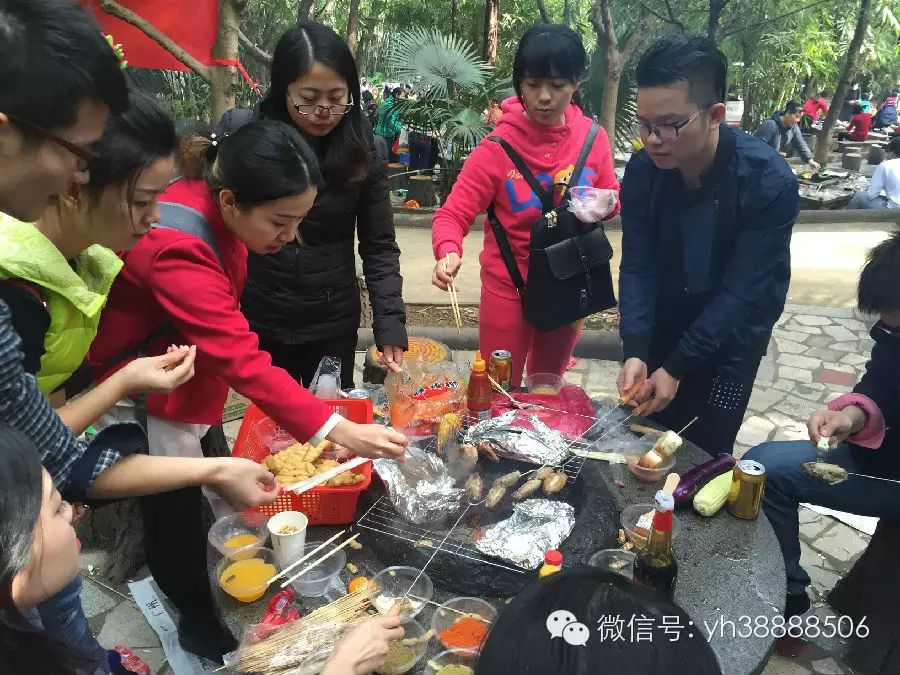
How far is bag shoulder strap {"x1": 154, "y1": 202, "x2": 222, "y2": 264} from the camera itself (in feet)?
6.64

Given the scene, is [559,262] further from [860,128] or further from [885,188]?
[860,128]

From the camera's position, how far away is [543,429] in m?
2.59

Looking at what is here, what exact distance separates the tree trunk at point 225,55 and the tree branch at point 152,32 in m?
0.11

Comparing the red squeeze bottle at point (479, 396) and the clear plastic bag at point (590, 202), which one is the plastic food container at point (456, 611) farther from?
the clear plastic bag at point (590, 202)

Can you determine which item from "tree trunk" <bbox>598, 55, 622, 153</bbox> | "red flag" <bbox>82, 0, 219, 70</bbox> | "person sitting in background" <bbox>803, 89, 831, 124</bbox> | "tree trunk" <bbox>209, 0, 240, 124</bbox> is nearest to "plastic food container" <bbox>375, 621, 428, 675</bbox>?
"tree trunk" <bbox>209, 0, 240, 124</bbox>

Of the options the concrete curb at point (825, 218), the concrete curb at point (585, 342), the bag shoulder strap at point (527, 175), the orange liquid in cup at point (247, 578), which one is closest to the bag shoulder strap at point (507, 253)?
the bag shoulder strap at point (527, 175)

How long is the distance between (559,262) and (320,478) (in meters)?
1.79

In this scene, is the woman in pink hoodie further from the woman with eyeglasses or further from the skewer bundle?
the skewer bundle

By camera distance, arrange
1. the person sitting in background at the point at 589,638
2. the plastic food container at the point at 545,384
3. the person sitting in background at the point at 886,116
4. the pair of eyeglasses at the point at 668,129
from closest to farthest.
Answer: the person sitting in background at the point at 589,638 → the pair of eyeglasses at the point at 668,129 → the plastic food container at the point at 545,384 → the person sitting in background at the point at 886,116

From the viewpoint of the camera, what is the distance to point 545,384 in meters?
3.04

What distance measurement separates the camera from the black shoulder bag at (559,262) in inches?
129

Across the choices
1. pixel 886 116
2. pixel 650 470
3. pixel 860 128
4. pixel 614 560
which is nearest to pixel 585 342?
pixel 650 470

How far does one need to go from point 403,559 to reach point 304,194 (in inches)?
49.0

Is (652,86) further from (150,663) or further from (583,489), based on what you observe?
(150,663)
